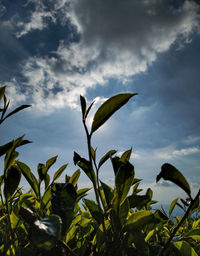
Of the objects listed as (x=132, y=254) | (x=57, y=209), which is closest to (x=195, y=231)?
(x=132, y=254)

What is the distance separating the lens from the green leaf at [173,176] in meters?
0.51

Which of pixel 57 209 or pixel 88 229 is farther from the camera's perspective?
pixel 88 229

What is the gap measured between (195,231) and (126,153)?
48cm

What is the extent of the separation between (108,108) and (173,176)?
0.84ft

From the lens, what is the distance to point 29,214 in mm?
514

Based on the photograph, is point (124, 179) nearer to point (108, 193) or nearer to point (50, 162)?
point (108, 193)

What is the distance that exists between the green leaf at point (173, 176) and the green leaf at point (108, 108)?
21 cm

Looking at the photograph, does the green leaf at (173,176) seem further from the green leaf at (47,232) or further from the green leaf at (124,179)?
the green leaf at (47,232)

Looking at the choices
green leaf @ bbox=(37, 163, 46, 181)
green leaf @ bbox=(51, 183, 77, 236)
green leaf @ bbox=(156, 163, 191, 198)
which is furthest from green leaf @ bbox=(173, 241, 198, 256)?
green leaf @ bbox=(37, 163, 46, 181)

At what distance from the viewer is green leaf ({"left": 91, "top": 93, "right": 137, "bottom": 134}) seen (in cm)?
58

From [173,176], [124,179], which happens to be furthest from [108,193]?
[173,176]

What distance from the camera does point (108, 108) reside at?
0.59 m

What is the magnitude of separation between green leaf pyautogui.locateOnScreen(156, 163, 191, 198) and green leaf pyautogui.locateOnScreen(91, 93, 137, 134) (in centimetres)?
21

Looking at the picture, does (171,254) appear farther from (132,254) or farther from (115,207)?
(115,207)
